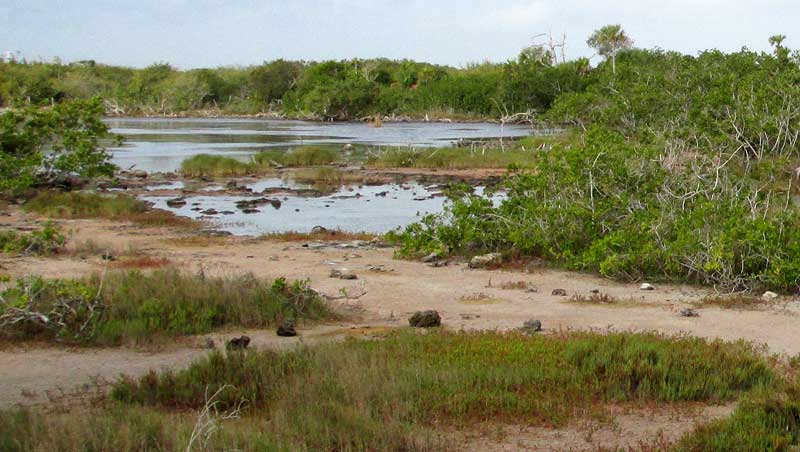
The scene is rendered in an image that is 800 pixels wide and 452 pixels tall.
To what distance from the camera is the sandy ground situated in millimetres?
7160

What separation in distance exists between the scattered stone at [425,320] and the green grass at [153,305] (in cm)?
114

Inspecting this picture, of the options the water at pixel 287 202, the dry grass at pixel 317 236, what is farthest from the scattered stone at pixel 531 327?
the dry grass at pixel 317 236

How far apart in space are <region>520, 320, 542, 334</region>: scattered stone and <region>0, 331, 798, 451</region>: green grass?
733 mm

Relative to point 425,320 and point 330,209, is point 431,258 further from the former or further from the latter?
point 330,209

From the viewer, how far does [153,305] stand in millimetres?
10109

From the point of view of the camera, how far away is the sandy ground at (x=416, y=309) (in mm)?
7160

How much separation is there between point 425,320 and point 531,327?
112 cm

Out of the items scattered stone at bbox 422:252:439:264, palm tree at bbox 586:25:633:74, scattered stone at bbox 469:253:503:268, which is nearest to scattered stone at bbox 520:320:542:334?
scattered stone at bbox 469:253:503:268

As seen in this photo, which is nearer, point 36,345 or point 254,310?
point 36,345

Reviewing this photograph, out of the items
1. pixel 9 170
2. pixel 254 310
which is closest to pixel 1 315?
pixel 254 310

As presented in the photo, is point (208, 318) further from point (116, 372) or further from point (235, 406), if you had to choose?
point (235, 406)

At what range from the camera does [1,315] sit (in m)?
9.36

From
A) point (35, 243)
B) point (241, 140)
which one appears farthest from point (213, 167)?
point (241, 140)

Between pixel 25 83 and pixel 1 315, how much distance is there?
92.3 metres
